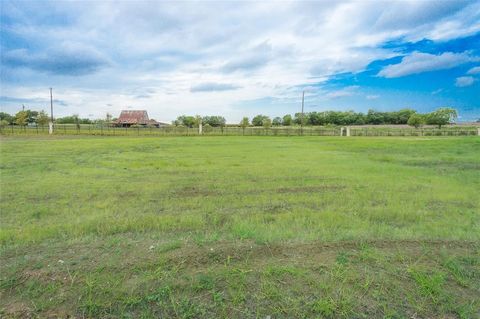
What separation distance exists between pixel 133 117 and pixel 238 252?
71.2 meters

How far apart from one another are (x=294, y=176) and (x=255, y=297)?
5.53 metres

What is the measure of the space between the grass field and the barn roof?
65.1 metres

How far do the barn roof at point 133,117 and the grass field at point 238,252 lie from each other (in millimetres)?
65143

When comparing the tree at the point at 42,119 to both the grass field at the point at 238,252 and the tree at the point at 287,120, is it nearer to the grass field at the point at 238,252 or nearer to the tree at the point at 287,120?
the grass field at the point at 238,252

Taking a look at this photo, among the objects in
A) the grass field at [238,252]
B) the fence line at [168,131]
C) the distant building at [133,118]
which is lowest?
the grass field at [238,252]

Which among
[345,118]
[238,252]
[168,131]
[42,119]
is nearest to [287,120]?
[345,118]

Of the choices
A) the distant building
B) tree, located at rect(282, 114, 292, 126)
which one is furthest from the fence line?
tree, located at rect(282, 114, 292, 126)

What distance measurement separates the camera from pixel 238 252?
9.78ft

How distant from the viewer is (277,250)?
9.96 ft

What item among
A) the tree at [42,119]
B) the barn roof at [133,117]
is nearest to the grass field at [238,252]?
the tree at [42,119]

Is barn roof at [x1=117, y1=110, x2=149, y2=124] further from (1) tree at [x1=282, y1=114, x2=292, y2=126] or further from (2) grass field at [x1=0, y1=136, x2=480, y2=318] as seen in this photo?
(2) grass field at [x1=0, y1=136, x2=480, y2=318]

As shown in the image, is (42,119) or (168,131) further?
(42,119)

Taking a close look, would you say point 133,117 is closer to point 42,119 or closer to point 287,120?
point 42,119

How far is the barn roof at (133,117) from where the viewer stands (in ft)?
219
